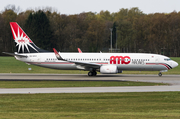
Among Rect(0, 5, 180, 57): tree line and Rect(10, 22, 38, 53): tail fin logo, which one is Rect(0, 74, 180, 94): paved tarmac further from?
Rect(0, 5, 180, 57): tree line

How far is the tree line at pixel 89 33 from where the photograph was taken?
359 feet

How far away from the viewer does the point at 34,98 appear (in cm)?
2019

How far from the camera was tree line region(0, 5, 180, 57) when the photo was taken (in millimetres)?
109312

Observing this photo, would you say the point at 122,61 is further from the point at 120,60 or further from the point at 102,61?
the point at 102,61

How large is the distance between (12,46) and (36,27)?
12.3 metres

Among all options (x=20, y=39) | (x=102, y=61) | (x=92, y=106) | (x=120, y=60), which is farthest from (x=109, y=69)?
(x=92, y=106)

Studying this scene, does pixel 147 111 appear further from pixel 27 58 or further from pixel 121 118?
pixel 27 58

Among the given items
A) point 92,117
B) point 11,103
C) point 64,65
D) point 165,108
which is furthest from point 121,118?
point 64,65

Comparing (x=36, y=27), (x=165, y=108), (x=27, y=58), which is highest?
(x=36, y=27)

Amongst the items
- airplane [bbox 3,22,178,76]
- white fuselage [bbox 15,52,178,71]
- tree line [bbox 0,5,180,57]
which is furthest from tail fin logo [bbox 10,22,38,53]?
tree line [bbox 0,5,180,57]

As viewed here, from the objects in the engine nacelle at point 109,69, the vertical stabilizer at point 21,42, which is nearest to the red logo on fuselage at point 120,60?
the engine nacelle at point 109,69

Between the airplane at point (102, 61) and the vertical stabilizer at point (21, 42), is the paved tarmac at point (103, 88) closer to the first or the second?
the airplane at point (102, 61)

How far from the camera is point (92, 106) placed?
56.8 ft

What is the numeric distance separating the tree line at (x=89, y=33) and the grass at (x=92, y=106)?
81.6 meters
